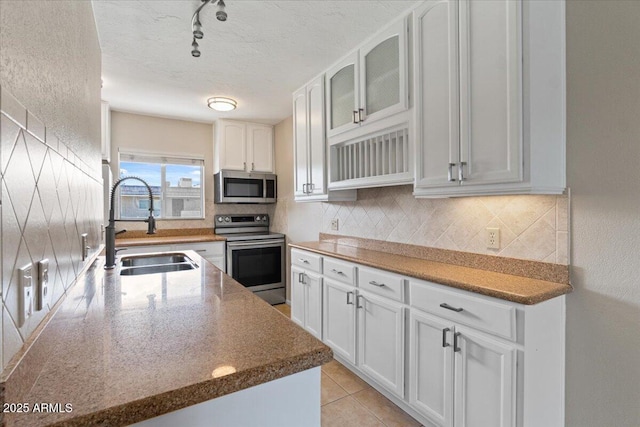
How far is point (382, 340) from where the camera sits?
6.44 ft

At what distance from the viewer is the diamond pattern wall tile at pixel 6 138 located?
0.54 metres

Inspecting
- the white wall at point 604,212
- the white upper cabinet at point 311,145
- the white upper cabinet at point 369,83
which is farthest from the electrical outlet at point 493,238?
the white upper cabinet at point 311,145

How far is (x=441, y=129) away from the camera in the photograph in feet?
5.42

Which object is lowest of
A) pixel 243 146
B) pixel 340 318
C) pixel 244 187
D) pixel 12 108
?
pixel 340 318

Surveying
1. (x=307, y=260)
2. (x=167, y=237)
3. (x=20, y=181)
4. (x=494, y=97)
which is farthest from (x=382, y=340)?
(x=167, y=237)

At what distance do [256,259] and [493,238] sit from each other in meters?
2.76

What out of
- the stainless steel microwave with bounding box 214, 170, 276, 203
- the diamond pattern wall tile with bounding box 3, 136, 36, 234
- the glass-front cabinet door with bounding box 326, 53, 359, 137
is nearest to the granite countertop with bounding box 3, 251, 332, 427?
the diamond pattern wall tile with bounding box 3, 136, 36, 234

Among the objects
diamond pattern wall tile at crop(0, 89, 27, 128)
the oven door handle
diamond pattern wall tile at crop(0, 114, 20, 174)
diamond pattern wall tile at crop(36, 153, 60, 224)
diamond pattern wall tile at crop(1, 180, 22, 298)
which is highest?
diamond pattern wall tile at crop(0, 89, 27, 128)

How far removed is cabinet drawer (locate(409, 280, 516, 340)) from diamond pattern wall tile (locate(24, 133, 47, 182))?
162cm

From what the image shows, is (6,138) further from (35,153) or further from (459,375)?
(459,375)

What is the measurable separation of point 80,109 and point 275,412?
1557 millimetres

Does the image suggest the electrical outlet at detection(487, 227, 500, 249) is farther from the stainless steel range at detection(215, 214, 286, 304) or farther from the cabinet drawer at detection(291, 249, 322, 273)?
the stainless steel range at detection(215, 214, 286, 304)

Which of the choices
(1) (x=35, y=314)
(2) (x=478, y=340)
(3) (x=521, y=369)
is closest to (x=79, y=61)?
(1) (x=35, y=314)

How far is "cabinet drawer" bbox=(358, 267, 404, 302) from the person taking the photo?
183cm
